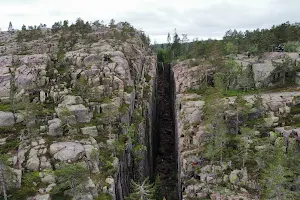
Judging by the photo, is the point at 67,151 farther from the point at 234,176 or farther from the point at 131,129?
the point at 234,176

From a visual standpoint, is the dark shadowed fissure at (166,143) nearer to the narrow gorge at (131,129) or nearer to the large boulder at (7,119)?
the narrow gorge at (131,129)

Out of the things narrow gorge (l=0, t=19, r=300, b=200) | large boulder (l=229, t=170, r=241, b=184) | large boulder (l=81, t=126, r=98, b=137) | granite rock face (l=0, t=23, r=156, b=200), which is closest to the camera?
narrow gorge (l=0, t=19, r=300, b=200)

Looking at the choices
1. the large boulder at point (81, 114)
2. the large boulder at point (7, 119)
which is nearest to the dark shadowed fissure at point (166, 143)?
the large boulder at point (81, 114)

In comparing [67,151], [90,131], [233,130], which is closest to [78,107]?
[90,131]

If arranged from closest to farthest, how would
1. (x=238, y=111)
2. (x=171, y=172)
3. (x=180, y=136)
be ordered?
(x=238, y=111) → (x=180, y=136) → (x=171, y=172)

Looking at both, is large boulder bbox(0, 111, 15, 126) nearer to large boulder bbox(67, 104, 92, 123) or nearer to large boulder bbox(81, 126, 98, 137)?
large boulder bbox(67, 104, 92, 123)

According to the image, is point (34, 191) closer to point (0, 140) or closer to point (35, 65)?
point (0, 140)

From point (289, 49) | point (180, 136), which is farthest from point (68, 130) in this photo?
point (289, 49)

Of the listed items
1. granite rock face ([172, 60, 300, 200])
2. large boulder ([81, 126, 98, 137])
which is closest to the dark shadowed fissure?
granite rock face ([172, 60, 300, 200])
